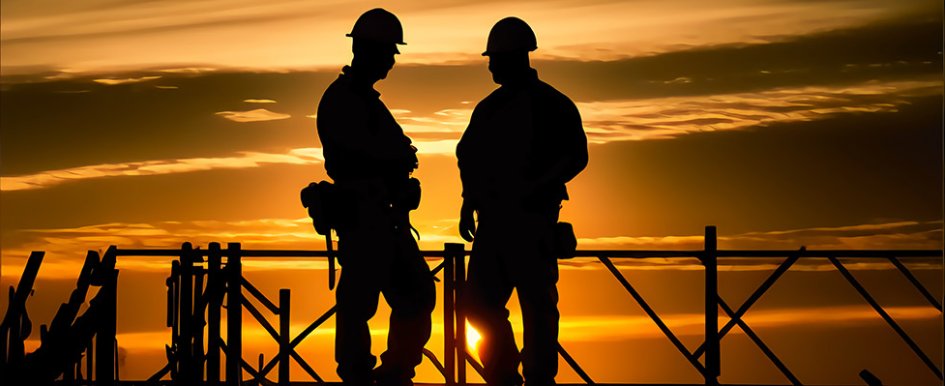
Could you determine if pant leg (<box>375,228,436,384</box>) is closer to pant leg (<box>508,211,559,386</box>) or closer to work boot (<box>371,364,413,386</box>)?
work boot (<box>371,364,413,386</box>)

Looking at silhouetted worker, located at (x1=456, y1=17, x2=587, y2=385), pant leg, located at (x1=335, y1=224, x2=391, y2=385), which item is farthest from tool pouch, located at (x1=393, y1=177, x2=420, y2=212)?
silhouetted worker, located at (x1=456, y1=17, x2=587, y2=385)

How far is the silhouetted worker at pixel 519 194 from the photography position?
47.8 feet

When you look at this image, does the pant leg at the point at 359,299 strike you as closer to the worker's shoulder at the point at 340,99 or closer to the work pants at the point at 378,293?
the work pants at the point at 378,293

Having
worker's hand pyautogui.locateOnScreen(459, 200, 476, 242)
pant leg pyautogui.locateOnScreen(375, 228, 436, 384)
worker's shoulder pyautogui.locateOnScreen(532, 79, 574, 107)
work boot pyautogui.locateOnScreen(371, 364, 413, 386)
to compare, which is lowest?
work boot pyautogui.locateOnScreen(371, 364, 413, 386)

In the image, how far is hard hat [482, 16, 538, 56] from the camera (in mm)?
14523

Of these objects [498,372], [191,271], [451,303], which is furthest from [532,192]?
[191,271]

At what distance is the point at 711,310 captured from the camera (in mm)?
18344

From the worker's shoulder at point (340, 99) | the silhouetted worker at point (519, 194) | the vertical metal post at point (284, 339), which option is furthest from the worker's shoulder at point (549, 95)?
the vertical metal post at point (284, 339)

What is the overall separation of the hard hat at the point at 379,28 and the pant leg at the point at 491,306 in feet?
5.88

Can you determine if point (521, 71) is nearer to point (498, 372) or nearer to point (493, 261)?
point (493, 261)

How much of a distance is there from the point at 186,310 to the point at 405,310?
440cm

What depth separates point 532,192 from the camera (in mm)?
14555

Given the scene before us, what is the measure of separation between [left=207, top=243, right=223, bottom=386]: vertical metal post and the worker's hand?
14.2 feet

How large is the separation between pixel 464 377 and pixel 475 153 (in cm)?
386
